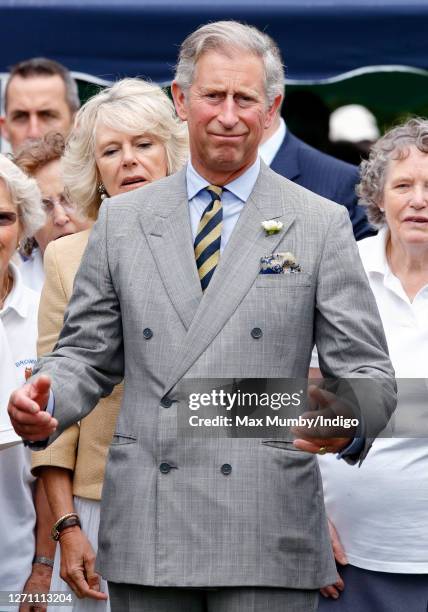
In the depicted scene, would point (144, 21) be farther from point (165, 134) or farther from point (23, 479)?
point (23, 479)

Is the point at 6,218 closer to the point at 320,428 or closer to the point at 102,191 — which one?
the point at 102,191

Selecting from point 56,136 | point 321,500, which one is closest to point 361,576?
point 321,500

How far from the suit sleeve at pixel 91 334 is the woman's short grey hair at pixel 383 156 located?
1561 mm

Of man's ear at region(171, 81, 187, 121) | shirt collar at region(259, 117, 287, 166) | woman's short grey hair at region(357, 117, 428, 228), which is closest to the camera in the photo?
man's ear at region(171, 81, 187, 121)

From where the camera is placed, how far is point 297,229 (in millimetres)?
3623

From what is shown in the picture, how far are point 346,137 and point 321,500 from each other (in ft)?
17.6

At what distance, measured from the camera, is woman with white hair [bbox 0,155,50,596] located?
4.49 meters

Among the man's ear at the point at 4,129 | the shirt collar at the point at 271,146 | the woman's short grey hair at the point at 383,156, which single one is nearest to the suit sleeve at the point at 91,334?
the woman's short grey hair at the point at 383,156

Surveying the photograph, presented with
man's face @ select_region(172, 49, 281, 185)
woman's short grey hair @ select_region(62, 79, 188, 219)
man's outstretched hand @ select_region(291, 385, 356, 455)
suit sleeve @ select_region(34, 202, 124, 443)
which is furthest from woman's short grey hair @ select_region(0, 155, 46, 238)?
man's outstretched hand @ select_region(291, 385, 356, 455)

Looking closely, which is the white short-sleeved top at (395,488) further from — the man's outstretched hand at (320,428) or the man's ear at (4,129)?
the man's ear at (4,129)

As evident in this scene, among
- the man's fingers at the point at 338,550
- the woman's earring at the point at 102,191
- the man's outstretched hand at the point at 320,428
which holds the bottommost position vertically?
the man's fingers at the point at 338,550

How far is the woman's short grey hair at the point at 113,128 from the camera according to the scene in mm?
4746

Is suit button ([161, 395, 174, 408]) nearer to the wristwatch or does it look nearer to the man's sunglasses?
the wristwatch

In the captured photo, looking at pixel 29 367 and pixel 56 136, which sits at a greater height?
pixel 56 136
